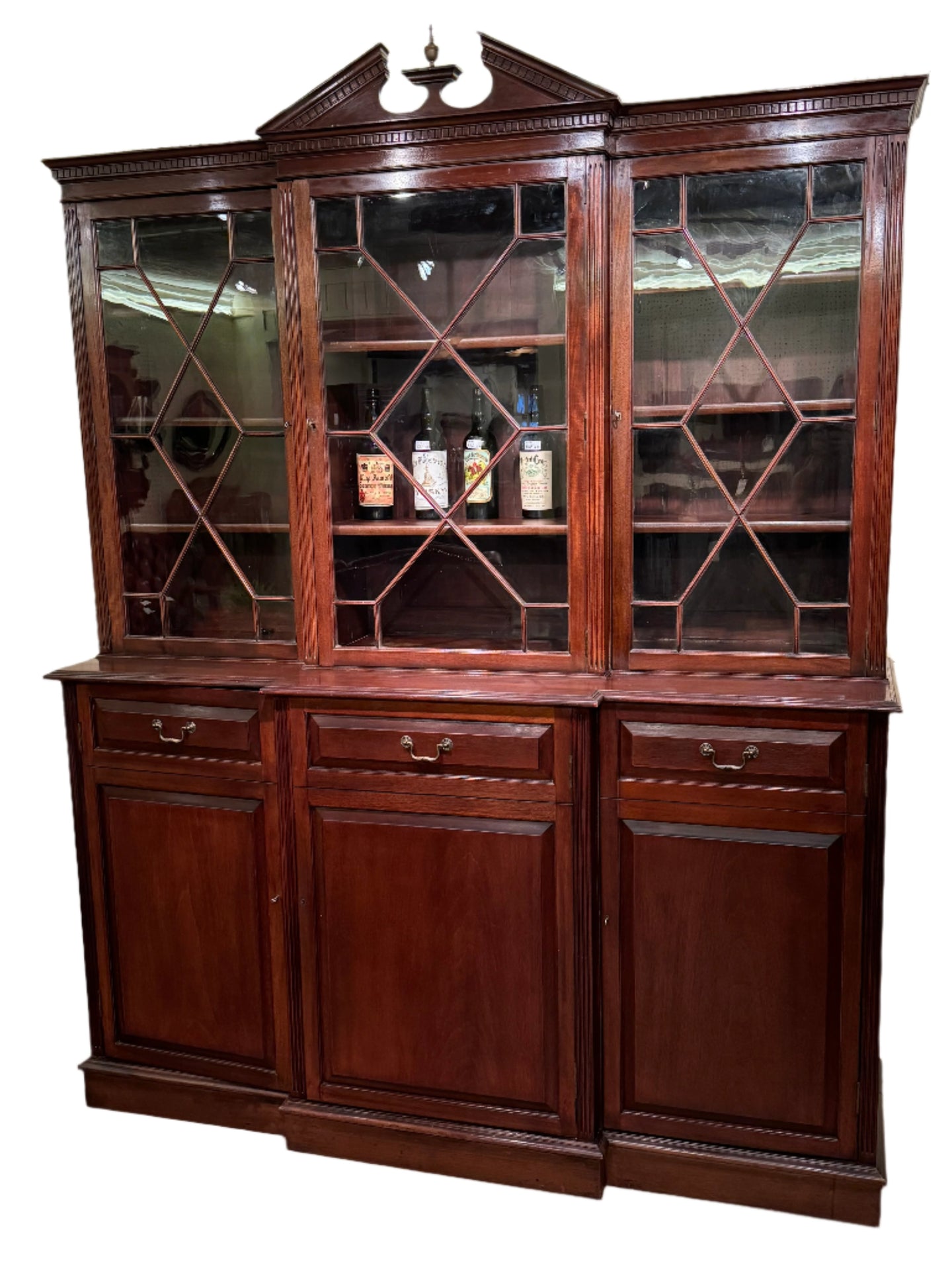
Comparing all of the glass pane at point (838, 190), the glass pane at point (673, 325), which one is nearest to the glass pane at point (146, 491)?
the glass pane at point (673, 325)

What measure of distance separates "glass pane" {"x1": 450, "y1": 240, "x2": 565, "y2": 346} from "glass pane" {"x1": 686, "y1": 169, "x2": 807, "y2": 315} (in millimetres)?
318

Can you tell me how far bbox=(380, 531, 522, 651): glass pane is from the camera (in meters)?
2.87

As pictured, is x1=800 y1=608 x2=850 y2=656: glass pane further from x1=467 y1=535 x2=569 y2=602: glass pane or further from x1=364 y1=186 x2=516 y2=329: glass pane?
x1=364 y1=186 x2=516 y2=329: glass pane

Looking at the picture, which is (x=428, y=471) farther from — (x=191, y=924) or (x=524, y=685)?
(x=191, y=924)

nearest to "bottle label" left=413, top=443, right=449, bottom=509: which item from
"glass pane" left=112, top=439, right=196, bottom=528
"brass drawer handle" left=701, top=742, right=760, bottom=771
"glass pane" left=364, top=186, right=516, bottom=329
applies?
"glass pane" left=364, top=186, right=516, bottom=329

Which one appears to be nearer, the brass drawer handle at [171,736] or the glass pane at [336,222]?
the glass pane at [336,222]

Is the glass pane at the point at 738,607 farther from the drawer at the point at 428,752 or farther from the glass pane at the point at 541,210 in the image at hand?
the glass pane at the point at 541,210

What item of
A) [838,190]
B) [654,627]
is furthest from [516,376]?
[838,190]

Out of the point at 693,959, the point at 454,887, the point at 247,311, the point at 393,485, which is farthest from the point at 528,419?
the point at 693,959

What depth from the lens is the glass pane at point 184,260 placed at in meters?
2.94

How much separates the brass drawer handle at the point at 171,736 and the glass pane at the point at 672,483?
124 centimetres

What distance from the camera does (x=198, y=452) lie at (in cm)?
306

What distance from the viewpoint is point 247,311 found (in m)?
2.96

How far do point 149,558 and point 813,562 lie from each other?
1.70 metres
